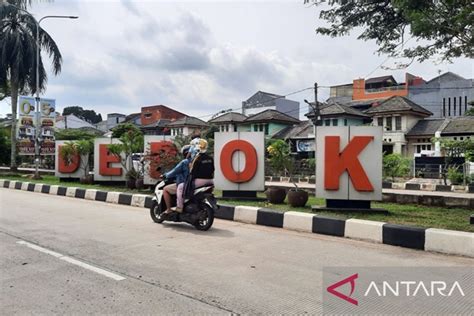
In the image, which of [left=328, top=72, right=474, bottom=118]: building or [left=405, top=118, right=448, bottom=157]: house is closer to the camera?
[left=405, top=118, right=448, bottom=157]: house

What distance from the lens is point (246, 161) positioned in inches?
421

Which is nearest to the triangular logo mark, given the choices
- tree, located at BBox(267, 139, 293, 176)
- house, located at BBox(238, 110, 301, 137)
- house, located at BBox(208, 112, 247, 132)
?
tree, located at BBox(267, 139, 293, 176)

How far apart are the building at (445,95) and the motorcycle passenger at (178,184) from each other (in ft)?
134

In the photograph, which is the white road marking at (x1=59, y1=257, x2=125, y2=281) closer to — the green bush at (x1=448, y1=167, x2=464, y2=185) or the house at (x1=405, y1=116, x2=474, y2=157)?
the green bush at (x1=448, y1=167, x2=464, y2=185)

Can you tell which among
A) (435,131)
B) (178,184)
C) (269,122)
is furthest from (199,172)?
(269,122)

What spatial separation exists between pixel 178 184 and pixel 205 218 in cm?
78

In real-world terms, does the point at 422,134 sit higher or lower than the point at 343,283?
higher

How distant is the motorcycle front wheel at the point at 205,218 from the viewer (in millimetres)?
7449

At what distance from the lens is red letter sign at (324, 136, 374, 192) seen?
8.57 meters

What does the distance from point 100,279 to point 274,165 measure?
738 centimetres

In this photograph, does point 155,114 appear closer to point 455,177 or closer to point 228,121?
point 228,121

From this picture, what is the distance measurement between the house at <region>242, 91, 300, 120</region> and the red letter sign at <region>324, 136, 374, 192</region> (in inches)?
1802

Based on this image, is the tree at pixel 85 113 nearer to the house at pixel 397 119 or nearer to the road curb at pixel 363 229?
the house at pixel 397 119

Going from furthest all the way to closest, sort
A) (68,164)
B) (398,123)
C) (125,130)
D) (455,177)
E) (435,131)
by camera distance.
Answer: (398,123) → (435,131) → (455,177) → (125,130) → (68,164)
